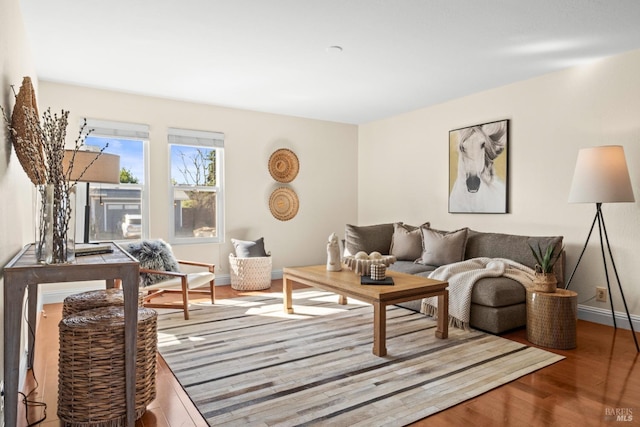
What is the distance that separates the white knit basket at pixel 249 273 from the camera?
488 centimetres

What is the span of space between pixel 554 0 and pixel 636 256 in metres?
2.25

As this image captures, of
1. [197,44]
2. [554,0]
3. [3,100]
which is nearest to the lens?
[3,100]

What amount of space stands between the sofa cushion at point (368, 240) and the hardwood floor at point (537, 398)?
239cm

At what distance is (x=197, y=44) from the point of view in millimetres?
3229

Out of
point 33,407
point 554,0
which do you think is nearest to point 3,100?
point 33,407

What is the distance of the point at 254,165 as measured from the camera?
17.9 ft

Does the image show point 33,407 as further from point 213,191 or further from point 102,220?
point 213,191

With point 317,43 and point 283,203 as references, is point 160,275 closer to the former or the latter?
point 283,203

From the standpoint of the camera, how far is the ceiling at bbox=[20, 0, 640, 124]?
105 inches

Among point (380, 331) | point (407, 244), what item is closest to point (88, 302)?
point (380, 331)

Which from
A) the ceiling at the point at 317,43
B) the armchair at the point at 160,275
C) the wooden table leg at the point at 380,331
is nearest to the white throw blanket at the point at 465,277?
the wooden table leg at the point at 380,331

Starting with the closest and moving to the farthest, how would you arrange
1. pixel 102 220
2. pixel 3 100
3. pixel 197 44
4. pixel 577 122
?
pixel 3 100 → pixel 197 44 → pixel 577 122 → pixel 102 220

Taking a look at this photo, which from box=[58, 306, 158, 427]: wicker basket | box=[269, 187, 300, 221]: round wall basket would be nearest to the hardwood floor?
box=[58, 306, 158, 427]: wicker basket

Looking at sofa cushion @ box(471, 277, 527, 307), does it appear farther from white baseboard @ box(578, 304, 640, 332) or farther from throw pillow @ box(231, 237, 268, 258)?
throw pillow @ box(231, 237, 268, 258)
